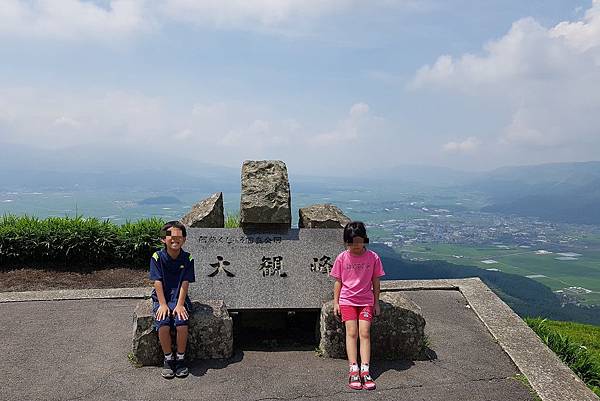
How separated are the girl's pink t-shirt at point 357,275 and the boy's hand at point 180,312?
1.52m

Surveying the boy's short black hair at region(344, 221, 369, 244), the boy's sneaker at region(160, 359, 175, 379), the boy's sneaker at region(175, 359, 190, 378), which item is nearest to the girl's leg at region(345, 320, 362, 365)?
the boy's short black hair at region(344, 221, 369, 244)

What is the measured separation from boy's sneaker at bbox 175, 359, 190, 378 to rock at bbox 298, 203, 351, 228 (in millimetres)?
2469

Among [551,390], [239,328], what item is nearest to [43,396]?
[239,328]

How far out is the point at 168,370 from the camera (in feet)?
13.9

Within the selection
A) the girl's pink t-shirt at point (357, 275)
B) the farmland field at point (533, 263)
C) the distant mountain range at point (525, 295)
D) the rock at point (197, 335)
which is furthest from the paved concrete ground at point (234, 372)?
the farmland field at point (533, 263)

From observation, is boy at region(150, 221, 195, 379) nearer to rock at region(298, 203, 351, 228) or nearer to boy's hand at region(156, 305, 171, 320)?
boy's hand at region(156, 305, 171, 320)

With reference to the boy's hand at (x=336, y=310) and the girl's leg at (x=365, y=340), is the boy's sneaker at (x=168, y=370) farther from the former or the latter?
the girl's leg at (x=365, y=340)

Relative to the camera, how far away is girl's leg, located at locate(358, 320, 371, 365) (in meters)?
4.19

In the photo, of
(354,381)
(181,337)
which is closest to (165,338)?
(181,337)

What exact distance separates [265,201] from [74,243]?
5.36 m

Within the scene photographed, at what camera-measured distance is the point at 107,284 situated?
836 cm

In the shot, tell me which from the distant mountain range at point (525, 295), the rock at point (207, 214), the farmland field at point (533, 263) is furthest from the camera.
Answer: the farmland field at point (533, 263)

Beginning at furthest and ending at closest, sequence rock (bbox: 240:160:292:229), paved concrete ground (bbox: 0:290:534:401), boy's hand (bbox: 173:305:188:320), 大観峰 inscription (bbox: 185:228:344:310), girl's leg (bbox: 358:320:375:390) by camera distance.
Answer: rock (bbox: 240:160:292:229)
大観峰 inscription (bbox: 185:228:344:310)
boy's hand (bbox: 173:305:188:320)
girl's leg (bbox: 358:320:375:390)
paved concrete ground (bbox: 0:290:534:401)

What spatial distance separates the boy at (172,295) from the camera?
168 inches
